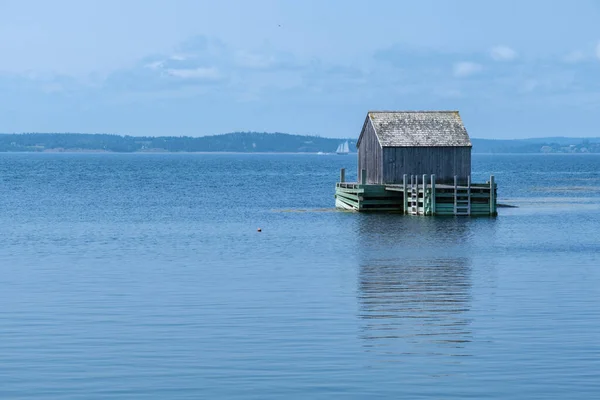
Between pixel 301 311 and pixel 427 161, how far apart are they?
118 feet

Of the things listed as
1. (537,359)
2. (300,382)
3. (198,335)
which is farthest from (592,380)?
(198,335)

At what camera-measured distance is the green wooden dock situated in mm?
56000

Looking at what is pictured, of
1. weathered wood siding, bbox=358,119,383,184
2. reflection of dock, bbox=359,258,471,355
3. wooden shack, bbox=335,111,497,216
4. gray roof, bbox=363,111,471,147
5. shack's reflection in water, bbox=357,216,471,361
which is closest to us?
shack's reflection in water, bbox=357,216,471,361

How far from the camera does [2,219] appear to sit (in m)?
56.9

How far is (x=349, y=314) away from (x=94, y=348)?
20.5ft

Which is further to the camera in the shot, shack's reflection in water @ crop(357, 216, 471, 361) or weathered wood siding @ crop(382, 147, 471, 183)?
→ weathered wood siding @ crop(382, 147, 471, 183)

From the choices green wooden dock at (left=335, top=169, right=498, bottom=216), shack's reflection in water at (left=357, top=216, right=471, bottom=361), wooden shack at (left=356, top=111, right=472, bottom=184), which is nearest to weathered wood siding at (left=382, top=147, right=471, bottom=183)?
wooden shack at (left=356, top=111, right=472, bottom=184)

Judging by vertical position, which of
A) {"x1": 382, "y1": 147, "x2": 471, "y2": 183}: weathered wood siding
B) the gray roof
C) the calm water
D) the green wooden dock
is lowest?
the calm water

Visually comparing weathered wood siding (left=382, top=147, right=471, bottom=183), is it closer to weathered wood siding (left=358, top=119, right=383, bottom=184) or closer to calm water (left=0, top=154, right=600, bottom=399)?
weathered wood siding (left=358, top=119, right=383, bottom=184)

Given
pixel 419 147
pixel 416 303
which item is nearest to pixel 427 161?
pixel 419 147

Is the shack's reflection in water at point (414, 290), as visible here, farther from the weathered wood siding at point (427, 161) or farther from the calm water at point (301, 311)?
the weathered wood siding at point (427, 161)

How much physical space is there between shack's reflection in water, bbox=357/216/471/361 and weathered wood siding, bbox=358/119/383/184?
38.1ft

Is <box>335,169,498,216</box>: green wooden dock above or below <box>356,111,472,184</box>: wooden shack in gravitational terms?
below

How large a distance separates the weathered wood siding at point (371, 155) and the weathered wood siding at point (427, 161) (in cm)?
59
